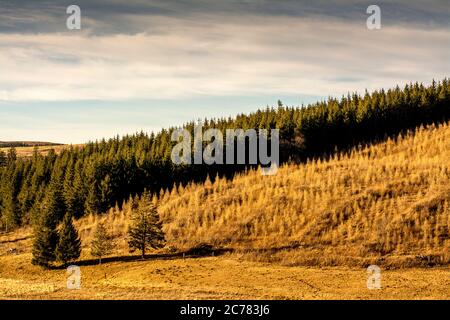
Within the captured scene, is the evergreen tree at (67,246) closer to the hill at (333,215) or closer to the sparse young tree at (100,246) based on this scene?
the sparse young tree at (100,246)

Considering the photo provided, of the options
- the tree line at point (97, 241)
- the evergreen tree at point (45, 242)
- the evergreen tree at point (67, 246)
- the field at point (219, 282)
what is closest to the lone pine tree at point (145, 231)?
the tree line at point (97, 241)

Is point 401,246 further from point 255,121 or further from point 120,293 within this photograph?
point 255,121

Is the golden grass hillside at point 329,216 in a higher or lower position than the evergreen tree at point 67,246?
higher

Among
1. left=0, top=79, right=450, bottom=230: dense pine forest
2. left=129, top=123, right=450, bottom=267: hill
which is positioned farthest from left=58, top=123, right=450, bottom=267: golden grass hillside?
left=0, top=79, right=450, bottom=230: dense pine forest

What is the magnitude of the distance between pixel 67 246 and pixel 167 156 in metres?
41.5

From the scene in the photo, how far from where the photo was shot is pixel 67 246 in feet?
167

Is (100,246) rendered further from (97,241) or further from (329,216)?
(329,216)

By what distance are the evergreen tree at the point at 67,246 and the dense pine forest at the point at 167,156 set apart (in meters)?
16.0

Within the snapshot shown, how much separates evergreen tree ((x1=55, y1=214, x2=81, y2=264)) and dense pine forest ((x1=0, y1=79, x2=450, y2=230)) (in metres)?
16.0

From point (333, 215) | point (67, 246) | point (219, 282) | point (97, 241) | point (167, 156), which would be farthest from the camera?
point (167, 156)

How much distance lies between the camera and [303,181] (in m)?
63.3

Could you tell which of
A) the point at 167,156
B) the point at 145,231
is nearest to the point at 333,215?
the point at 145,231

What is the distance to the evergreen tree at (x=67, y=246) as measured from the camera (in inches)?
1991

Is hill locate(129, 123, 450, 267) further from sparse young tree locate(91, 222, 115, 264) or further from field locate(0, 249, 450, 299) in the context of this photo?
sparse young tree locate(91, 222, 115, 264)
